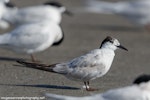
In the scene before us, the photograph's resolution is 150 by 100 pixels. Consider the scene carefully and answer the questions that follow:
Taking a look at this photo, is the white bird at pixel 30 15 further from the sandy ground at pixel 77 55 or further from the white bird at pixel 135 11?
the white bird at pixel 135 11

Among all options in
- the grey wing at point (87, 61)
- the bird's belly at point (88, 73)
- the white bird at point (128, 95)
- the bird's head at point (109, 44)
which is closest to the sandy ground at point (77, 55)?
the bird's belly at point (88, 73)

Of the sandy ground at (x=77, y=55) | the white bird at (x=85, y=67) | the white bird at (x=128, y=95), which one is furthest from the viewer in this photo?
the sandy ground at (x=77, y=55)

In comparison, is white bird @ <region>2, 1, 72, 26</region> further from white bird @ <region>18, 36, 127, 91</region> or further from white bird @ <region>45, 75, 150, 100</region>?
white bird @ <region>45, 75, 150, 100</region>

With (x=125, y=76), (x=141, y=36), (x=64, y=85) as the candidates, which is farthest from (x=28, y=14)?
(x=64, y=85)

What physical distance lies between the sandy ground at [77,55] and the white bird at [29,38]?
0.63ft

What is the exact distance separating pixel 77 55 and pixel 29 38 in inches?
45.6

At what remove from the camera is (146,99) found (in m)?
6.26

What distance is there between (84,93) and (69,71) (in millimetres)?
287

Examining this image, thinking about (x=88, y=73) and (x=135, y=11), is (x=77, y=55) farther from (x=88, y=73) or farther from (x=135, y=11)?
(x=135, y=11)

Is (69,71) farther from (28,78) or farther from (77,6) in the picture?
(77,6)

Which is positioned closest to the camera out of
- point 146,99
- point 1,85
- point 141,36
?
point 146,99

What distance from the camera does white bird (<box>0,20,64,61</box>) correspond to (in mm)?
10266

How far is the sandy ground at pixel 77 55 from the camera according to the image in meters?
7.93

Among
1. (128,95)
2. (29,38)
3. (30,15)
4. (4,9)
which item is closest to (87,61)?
(128,95)
